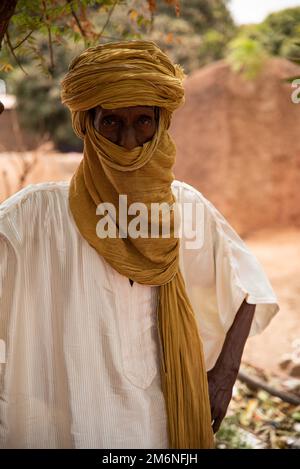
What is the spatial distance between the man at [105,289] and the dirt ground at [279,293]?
335cm

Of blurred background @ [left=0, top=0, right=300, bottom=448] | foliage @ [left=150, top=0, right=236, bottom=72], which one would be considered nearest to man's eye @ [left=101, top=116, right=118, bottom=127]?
blurred background @ [left=0, top=0, right=300, bottom=448]

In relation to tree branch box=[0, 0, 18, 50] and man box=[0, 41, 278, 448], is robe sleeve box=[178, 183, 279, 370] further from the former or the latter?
tree branch box=[0, 0, 18, 50]

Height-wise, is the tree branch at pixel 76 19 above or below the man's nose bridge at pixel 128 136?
above

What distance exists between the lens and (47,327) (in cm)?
206

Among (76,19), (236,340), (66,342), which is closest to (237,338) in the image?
(236,340)

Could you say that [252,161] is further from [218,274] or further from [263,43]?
[218,274]

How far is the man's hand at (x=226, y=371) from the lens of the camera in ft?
7.47

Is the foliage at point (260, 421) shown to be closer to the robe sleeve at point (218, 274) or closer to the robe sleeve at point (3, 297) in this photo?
the robe sleeve at point (218, 274)

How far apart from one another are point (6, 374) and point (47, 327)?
210 millimetres

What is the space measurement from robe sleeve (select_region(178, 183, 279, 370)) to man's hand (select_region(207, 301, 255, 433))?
0.07m

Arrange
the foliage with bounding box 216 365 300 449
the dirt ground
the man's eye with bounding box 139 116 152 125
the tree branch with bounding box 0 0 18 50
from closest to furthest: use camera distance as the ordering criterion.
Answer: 1. the tree branch with bounding box 0 0 18 50
2. the man's eye with bounding box 139 116 152 125
3. the foliage with bounding box 216 365 300 449
4. the dirt ground

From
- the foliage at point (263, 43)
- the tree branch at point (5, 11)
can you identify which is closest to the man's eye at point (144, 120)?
the tree branch at point (5, 11)

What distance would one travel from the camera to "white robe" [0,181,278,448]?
202 cm

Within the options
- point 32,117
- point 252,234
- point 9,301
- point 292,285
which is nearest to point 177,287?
point 9,301
